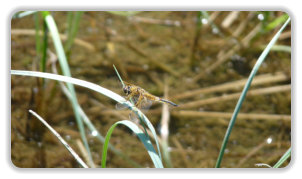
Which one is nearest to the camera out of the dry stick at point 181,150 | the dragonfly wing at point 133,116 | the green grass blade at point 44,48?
the dragonfly wing at point 133,116

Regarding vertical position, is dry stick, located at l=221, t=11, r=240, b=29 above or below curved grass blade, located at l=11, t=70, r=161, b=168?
above

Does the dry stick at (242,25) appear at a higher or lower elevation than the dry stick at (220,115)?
higher

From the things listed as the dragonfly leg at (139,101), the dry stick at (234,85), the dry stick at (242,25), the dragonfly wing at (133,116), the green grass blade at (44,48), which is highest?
the dry stick at (242,25)

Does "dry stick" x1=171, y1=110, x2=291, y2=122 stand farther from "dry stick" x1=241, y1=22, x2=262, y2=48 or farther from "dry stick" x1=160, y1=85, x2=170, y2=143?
"dry stick" x1=241, y1=22, x2=262, y2=48

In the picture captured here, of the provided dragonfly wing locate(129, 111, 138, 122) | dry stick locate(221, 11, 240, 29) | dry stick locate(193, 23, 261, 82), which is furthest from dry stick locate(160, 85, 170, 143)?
dry stick locate(221, 11, 240, 29)

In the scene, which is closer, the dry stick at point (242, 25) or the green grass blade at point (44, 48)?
the green grass blade at point (44, 48)

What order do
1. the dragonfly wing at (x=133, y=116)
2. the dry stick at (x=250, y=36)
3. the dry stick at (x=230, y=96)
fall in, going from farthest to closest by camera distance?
the dry stick at (x=250, y=36) < the dry stick at (x=230, y=96) < the dragonfly wing at (x=133, y=116)

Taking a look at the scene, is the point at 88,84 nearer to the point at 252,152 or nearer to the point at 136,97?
the point at 136,97

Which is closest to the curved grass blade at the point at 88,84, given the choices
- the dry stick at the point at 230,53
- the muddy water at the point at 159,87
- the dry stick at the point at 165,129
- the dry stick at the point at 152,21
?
the muddy water at the point at 159,87

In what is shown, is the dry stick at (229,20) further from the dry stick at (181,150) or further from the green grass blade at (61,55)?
the green grass blade at (61,55)
